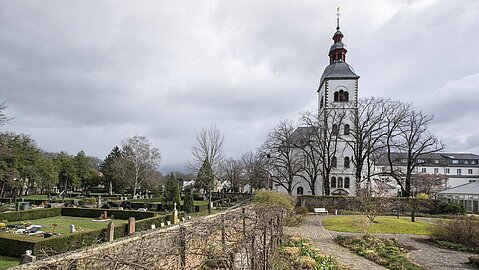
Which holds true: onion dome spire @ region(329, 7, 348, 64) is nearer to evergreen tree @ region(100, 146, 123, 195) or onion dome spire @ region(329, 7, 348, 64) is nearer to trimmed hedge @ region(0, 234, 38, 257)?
evergreen tree @ region(100, 146, 123, 195)

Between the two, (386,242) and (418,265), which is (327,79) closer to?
(386,242)

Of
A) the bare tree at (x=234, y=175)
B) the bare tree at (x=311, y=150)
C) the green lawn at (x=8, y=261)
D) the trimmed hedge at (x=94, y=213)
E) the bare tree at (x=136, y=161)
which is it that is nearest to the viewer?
the green lawn at (x=8, y=261)

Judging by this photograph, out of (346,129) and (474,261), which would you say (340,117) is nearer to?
(346,129)

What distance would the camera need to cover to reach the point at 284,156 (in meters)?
41.7

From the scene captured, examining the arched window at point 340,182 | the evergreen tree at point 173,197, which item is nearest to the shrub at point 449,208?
the arched window at point 340,182

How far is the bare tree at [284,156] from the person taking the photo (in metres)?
41.0

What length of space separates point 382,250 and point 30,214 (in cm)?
2338

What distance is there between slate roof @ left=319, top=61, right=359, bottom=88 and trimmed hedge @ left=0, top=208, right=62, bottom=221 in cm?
3459

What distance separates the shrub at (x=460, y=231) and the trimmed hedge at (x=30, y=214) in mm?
26628

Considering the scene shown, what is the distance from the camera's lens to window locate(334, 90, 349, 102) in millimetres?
41688

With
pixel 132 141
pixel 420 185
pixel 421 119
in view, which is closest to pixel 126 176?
pixel 132 141

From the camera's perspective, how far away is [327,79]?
41.8 metres

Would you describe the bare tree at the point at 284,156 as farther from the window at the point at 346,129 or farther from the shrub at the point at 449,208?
the shrub at the point at 449,208

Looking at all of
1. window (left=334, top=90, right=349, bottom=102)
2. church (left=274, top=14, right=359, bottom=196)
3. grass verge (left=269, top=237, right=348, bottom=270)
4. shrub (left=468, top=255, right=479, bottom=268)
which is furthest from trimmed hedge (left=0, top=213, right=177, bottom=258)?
window (left=334, top=90, right=349, bottom=102)
